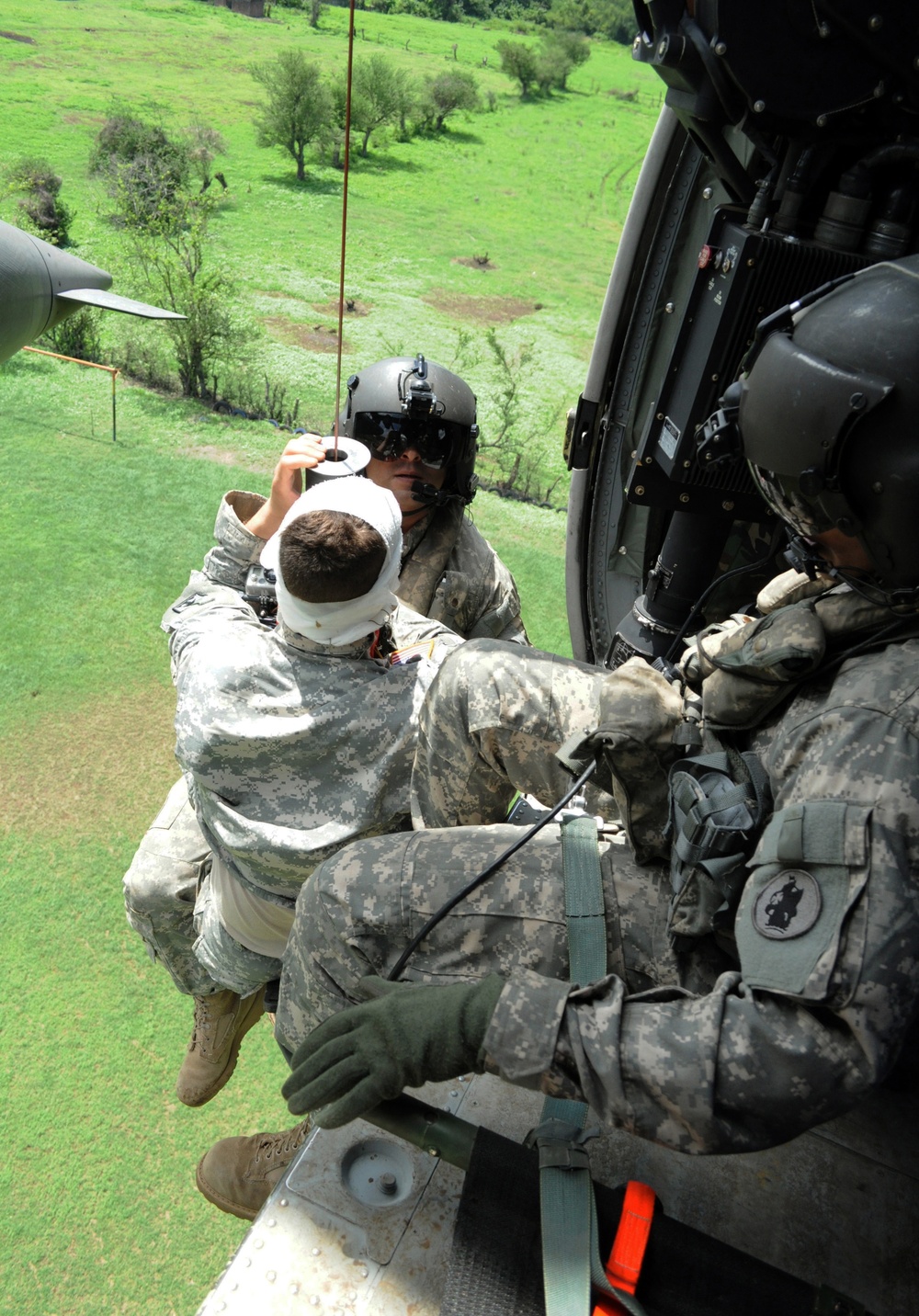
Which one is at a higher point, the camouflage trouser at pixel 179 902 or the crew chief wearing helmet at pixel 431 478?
the crew chief wearing helmet at pixel 431 478

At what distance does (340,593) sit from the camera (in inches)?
Result: 84.0

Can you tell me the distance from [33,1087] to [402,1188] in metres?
2.41

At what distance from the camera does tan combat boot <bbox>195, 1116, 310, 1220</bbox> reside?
117 inches

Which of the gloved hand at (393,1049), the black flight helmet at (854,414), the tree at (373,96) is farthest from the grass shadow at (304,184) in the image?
the gloved hand at (393,1049)

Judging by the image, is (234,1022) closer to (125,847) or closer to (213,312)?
(125,847)

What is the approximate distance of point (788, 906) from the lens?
1593 mm

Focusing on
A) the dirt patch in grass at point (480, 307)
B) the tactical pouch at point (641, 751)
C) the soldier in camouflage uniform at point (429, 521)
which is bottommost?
the dirt patch in grass at point (480, 307)

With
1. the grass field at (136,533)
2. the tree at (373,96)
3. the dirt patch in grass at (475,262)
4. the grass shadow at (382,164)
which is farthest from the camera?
the grass shadow at (382,164)

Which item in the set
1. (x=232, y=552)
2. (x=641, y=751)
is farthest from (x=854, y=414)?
(x=232, y=552)

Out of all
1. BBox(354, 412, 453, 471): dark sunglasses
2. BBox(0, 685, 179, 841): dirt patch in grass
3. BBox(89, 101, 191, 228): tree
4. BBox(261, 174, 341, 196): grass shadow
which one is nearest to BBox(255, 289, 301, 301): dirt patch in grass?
BBox(89, 101, 191, 228): tree

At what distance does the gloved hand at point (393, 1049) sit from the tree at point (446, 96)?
23765 mm

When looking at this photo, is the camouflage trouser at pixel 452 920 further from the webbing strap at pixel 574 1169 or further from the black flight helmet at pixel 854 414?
the black flight helmet at pixel 854 414

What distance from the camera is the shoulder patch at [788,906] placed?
1.55m

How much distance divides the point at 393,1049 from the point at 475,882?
39cm
